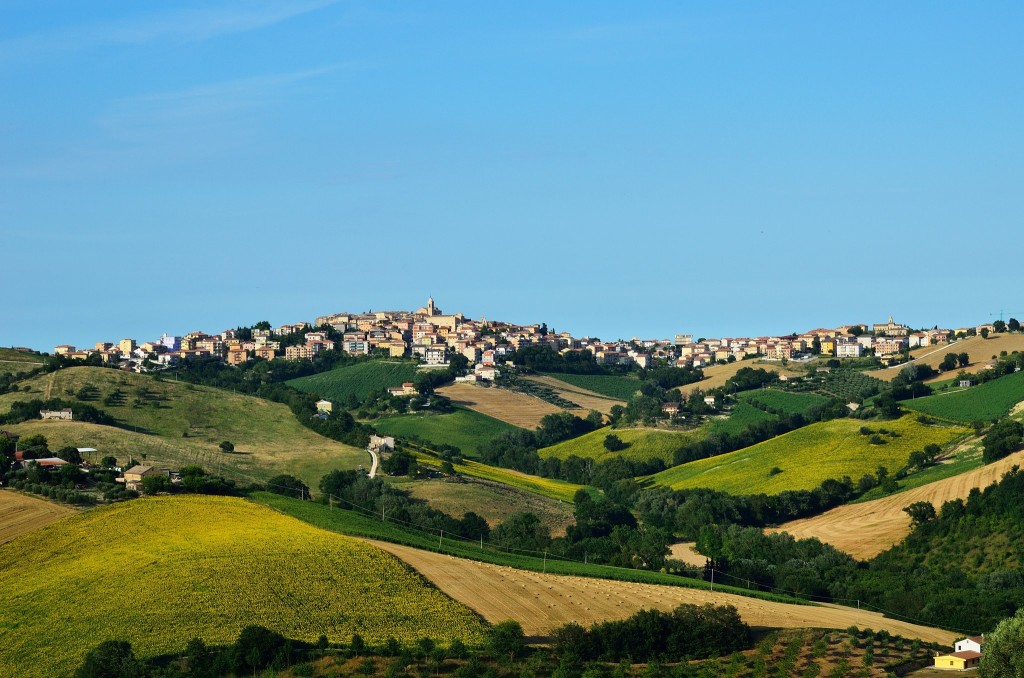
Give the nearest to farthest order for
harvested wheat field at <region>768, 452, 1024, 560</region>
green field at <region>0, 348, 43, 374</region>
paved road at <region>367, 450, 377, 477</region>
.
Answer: harvested wheat field at <region>768, 452, 1024, 560</region>, paved road at <region>367, 450, 377, 477</region>, green field at <region>0, 348, 43, 374</region>

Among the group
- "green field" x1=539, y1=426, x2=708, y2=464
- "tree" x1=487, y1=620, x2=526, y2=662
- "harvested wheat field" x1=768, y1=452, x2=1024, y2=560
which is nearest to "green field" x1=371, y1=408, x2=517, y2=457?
"green field" x1=539, y1=426, x2=708, y2=464

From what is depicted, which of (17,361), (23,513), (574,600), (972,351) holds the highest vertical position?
(972,351)

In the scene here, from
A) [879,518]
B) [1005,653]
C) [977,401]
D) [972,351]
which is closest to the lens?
[1005,653]

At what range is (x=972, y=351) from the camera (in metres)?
178

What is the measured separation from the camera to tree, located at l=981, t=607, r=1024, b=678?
60.2 meters

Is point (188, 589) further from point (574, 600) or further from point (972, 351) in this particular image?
point (972, 351)

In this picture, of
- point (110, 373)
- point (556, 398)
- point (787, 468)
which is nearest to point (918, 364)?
point (556, 398)

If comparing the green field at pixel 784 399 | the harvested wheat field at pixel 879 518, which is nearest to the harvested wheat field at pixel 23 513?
the harvested wheat field at pixel 879 518

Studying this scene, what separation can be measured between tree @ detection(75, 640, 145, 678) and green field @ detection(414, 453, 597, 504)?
66.4 metres

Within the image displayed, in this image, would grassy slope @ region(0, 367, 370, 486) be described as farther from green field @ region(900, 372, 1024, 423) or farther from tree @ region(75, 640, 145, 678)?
green field @ region(900, 372, 1024, 423)

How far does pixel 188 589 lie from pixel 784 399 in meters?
113

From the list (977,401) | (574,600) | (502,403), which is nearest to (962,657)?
(574,600)

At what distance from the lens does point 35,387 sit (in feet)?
453

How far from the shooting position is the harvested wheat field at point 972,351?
171 meters
